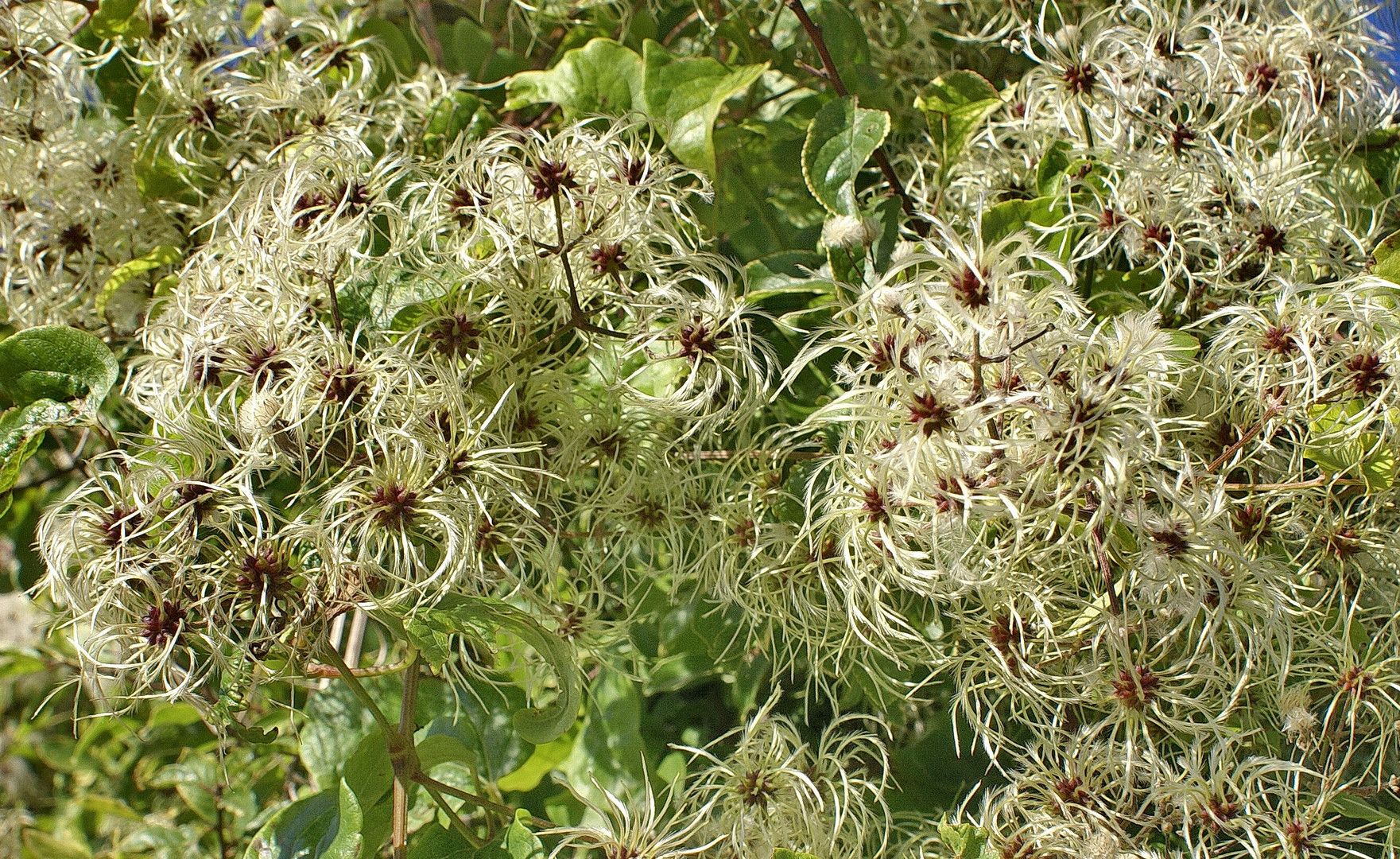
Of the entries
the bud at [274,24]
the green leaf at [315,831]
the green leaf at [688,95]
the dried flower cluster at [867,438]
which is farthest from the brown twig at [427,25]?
the green leaf at [315,831]

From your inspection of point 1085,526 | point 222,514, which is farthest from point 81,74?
point 1085,526

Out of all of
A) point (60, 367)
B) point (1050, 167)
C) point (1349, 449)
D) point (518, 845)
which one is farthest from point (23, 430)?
point (1349, 449)

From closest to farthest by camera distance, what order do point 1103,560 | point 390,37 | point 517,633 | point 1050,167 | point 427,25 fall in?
1. point 1103,560
2. point 517,633
3. point 1050,167
4. point 390,37
5. point 427,25

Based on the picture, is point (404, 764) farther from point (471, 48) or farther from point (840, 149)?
point (471, 48)

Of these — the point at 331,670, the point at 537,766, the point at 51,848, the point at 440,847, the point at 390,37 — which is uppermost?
the point at 390,37

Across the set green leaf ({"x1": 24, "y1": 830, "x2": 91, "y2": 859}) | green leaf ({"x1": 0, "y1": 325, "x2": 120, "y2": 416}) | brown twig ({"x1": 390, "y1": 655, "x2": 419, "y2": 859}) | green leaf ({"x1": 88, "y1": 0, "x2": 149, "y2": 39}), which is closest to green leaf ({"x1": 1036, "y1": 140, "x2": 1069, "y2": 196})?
brown twig ({"x1": 390, "y1": 655, "x2": 419, "y2": 859})

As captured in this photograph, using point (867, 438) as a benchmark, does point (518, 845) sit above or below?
below

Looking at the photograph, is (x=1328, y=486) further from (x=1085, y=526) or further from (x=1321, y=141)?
(x=1321, y=141)
